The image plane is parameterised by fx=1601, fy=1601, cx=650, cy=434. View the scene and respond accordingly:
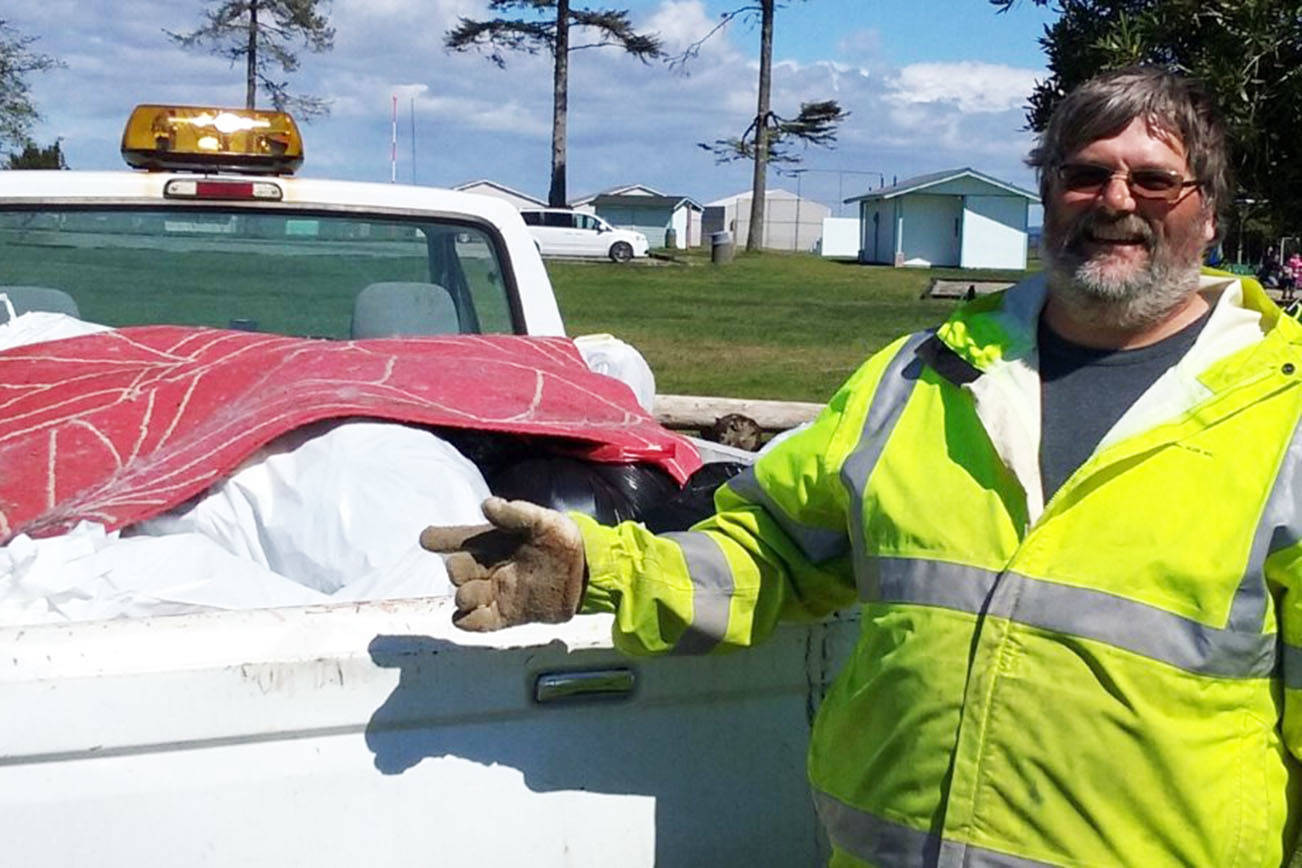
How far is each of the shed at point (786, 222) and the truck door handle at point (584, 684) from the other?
73307mm

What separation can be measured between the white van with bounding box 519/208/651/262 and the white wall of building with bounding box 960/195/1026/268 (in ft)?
55.7

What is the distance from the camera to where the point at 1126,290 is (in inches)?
87.4

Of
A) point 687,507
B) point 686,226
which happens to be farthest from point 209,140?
point 686,226

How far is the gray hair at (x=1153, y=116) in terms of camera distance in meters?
2.29

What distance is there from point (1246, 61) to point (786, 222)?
3004 inches

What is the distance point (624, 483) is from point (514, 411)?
25cm

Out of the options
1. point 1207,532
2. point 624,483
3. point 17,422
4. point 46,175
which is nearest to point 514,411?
point 624,483

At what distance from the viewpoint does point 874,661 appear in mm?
2141

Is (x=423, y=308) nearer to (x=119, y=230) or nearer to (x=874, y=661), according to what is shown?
(x=119, y=230)

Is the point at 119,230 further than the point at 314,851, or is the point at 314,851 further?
the point at 119,230

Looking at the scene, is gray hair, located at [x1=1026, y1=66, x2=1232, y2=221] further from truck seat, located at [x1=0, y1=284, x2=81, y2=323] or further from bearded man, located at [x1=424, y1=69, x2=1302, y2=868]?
truck seat, located at [x1=0, y1=284, x2=81, y2=323]

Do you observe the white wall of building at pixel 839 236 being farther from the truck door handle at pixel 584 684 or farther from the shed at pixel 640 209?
the truck door handle at pixel 584 684

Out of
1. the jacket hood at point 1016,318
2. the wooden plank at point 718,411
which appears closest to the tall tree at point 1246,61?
the wooden plank at point 718,411

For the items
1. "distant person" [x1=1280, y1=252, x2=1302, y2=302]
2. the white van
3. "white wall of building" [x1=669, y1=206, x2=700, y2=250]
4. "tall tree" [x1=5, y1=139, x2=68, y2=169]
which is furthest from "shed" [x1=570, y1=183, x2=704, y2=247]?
"distant person" [x1=1280, y1=252, x2=1302, y2=302]
